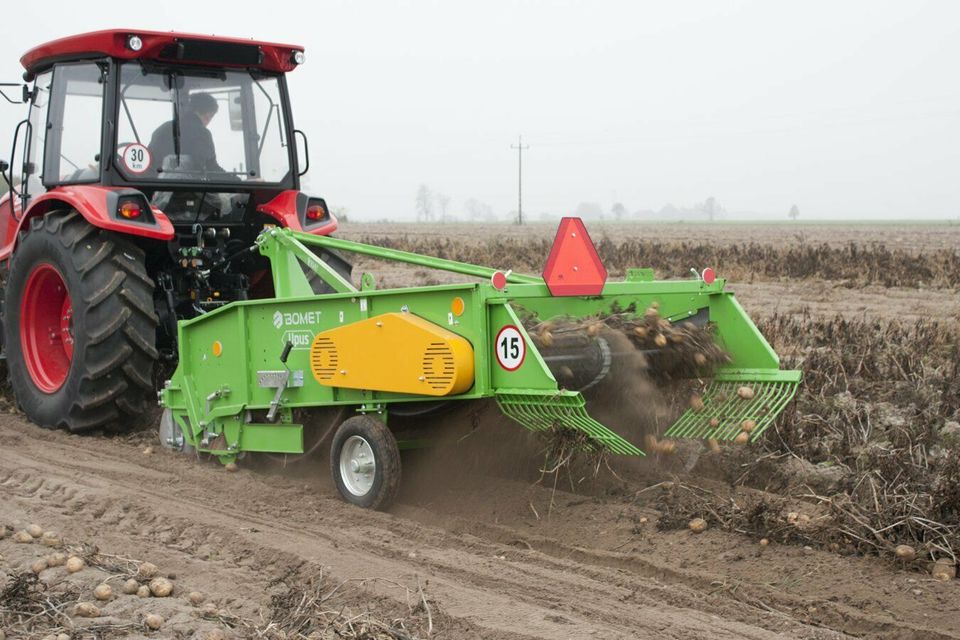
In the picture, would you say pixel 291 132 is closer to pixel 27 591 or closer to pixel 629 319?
pixel 629 319

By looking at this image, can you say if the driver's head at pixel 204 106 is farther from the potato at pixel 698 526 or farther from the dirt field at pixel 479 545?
the potato at pixel 698 526

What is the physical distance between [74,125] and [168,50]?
2.67 feet

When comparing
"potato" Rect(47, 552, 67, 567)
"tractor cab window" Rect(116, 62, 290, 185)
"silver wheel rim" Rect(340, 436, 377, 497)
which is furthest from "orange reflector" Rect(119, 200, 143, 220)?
"potato" Rect(47, 552, 67, 567)

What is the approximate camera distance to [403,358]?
513cm

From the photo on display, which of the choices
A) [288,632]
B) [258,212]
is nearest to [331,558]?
[288,632]

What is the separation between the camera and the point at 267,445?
6148 millimetres

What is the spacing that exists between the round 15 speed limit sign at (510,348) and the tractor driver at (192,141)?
3209 millimetres

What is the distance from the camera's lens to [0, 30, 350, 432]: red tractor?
6711mm

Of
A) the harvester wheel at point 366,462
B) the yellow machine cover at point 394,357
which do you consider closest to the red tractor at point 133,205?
the yellow machine cover at point 394,357

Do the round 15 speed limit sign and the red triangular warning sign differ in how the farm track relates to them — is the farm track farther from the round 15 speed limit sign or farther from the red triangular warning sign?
the red triangular warning sign

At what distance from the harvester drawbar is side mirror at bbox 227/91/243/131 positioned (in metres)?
1.16

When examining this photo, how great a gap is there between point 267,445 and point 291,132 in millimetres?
2536

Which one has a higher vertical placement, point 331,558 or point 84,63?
point 84,63

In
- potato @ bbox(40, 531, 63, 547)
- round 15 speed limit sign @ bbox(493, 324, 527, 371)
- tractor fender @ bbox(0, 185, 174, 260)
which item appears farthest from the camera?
tractor fender @ bbox(0, 185, 174, 260)
